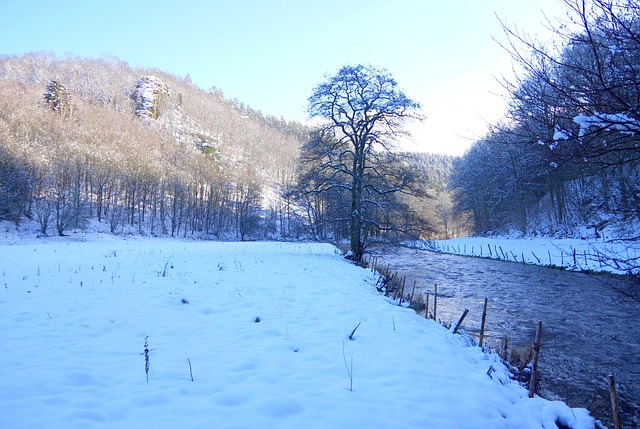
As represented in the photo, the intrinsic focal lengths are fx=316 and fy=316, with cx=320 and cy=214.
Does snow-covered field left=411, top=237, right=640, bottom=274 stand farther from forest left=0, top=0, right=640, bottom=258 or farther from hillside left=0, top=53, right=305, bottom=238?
hillside left=0, top=53, right=305, bottom=238

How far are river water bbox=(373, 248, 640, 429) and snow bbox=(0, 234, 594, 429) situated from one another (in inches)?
63.2

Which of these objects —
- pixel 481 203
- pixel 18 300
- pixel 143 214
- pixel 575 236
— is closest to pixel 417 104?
pixel 18 300

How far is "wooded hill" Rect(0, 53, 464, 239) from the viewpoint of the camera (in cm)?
3584

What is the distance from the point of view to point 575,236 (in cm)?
2655

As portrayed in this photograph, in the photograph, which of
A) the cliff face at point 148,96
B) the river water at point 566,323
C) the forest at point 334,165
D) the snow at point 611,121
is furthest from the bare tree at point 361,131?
the cliff face at point 148,96

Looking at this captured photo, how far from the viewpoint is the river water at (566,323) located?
17.8ft

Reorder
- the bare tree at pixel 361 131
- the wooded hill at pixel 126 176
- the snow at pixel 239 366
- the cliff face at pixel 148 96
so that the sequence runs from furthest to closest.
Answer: the cliff face at pixel 148 96 → the wooded hill at pixel 126 176 → the bare tree at pixel 361 131 → the snow at pixel 239 366

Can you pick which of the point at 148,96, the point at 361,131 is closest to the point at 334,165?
the point at 361,131

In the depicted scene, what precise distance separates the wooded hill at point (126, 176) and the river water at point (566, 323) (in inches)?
158

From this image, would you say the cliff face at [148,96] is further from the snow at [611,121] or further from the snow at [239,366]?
the snow at [611,121]

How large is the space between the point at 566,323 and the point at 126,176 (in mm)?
54895

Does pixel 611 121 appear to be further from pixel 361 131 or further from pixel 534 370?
pixel 361 131

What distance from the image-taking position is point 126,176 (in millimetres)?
48719

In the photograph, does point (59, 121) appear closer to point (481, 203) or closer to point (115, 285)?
point (115, 285)
